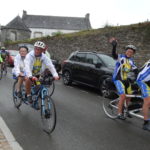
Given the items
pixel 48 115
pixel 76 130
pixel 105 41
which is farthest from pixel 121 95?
pixel 105 41

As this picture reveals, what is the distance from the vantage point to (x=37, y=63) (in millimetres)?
6516

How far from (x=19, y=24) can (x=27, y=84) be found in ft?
198

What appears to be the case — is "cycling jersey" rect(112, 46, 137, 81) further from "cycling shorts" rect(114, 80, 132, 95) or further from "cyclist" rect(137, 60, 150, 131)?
"cyclist" rect(137, 60, 150, 131)

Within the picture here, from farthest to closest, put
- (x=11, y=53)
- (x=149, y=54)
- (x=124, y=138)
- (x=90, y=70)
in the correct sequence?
(x=11, y=53) < (x=149, y=54) < (x=90, y=70) < (x=124, y=138)

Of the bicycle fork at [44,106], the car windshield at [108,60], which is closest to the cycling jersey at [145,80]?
the bicycle fork at [44,106]

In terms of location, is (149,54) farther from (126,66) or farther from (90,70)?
(126,66)

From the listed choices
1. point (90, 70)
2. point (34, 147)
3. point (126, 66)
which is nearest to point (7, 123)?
point (34, 147)

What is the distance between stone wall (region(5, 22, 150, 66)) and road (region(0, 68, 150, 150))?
8.54m

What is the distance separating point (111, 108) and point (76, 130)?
1.46m

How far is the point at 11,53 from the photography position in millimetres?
26281

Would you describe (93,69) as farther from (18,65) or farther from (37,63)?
(37,63)

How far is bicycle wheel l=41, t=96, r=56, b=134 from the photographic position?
17.7ft

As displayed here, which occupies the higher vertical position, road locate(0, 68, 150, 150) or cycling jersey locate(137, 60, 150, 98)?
cycling jersey locate(137, 60, 150, 98)

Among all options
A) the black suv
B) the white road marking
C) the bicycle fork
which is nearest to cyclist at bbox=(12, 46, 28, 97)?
the white road marking
